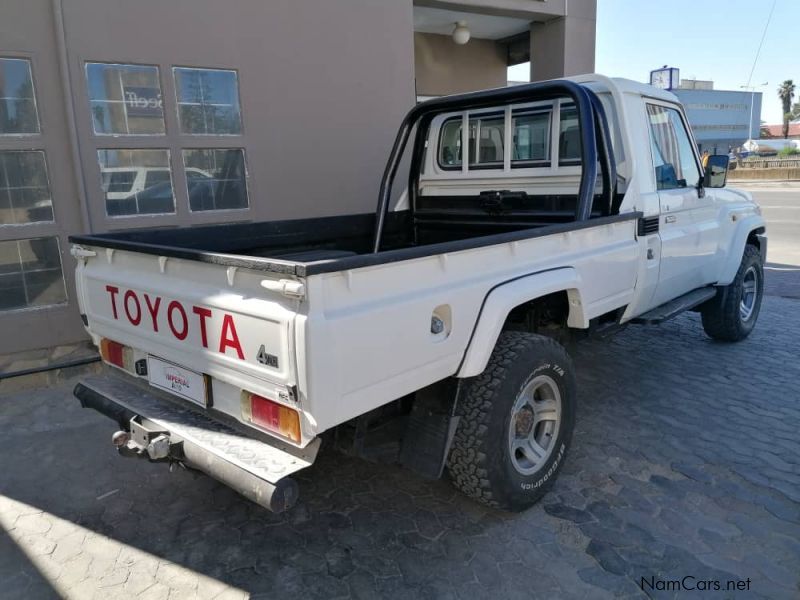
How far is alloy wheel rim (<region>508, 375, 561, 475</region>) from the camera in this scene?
304cm

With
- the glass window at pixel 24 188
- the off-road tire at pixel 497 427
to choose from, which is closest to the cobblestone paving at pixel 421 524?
the off-road tire at pixel 497 427

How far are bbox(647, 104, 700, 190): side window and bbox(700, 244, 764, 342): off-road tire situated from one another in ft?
4.03

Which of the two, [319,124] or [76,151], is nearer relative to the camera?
[76,151]

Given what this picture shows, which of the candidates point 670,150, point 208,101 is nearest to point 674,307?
point 670,150

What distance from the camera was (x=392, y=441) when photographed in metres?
2.76

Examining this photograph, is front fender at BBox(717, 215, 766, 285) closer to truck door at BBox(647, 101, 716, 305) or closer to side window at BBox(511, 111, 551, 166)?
truck door at BBox(647, 101, 716, 305)

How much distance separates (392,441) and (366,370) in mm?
654

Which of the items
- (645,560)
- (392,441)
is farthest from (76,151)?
(645,560)

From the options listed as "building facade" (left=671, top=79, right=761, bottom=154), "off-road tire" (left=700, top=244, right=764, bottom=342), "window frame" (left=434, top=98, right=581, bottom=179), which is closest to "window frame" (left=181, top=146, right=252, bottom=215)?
"window frame" (left=434, top=98, right=581, bottom=179)

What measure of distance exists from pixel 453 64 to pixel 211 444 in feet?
28.3

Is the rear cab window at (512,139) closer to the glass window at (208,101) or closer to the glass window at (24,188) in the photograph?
the glass window at (208,101)

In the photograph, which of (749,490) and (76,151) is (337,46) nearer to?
(76,151)

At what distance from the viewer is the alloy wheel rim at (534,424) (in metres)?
3.04

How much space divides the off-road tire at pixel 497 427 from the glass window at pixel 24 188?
4116mm
